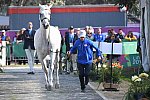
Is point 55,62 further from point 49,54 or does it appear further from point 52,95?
point 52,95

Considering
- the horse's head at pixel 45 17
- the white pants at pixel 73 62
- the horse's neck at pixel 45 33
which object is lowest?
the white pants at pixel 73 62

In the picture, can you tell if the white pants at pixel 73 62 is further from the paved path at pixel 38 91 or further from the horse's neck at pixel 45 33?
the horse's neck at pixel 45 33

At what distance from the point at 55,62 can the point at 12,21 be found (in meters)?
26.1

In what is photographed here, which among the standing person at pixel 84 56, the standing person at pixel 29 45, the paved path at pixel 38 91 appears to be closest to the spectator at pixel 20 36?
the standing person at pixel 29 45

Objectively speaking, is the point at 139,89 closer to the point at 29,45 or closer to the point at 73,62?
the point at 29,45

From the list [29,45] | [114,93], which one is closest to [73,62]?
[29,45]

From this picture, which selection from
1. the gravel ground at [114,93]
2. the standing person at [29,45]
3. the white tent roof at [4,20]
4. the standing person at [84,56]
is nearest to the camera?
the gravel ground at [114,93]

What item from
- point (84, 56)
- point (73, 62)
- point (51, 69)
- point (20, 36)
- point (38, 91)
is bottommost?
point (73, 62)

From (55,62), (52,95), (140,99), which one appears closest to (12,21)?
(55,62)

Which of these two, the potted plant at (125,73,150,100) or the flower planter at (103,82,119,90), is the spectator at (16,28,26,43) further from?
the potted plant at (125,73,150,100)

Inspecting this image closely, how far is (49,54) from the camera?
1714cm

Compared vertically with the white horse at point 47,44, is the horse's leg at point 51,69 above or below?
below

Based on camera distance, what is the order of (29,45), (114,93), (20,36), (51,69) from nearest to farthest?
(114,93), (51,69), (29,45), (20,36)

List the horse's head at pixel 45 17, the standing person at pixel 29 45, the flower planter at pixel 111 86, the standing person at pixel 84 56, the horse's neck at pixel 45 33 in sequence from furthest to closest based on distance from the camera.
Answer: the standing person at pixel 29 45 → the horse's neck at pixel 45 33 → the flower planter at pixel 111 86 → the standing person at pixel 84 56 → the horse's head at pixel 45 17
